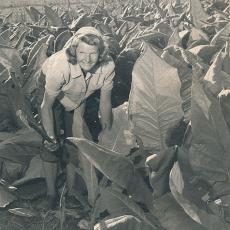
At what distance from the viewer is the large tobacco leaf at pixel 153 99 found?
1.77m

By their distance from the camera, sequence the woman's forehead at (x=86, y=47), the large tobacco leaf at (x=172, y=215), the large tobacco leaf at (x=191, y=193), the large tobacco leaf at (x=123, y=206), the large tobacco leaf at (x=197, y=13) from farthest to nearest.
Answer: the large tobacco leaf at (x=197, y=13) → the woman's forehead at (x=86, y=47) → the large tobacco leaf at (x=123, y=206) → the large tobacco leaf at (x=172, y=215) → the large tobacco leaf at (x=191, y=193)

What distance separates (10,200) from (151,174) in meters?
1.07

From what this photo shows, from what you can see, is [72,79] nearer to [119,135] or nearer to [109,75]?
[109,75]

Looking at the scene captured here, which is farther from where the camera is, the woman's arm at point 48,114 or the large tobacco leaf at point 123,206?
the woman's arm at point 48,114

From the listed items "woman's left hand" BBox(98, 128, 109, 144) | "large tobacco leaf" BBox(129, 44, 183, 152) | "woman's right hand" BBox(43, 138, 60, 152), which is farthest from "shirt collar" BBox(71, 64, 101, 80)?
"large tobacco leaf" BBox(129, 44, 183, 152)

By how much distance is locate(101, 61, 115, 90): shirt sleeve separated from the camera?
7.85 ft

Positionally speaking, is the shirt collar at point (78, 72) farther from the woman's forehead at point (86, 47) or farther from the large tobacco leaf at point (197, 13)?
the large tobacco leaf at point (197, 13)

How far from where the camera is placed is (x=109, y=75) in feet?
7.97

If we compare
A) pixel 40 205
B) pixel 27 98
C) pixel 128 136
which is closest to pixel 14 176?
pixel 40 205

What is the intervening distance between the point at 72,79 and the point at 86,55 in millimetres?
165

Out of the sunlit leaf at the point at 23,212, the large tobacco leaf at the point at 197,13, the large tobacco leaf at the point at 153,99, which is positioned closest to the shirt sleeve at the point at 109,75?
the large tobacco leaf at the point at 153,99

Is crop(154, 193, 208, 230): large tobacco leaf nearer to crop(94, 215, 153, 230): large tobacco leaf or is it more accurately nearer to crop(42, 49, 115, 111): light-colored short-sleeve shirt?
crop(94, 215, 153, 230): large tobacco leaf

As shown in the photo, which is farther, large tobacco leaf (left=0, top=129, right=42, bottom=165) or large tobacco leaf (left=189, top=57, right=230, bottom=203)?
large tobacco leaf (left=0, top=129, right=42, bottom=165)

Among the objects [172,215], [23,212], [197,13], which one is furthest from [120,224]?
[197,13]
